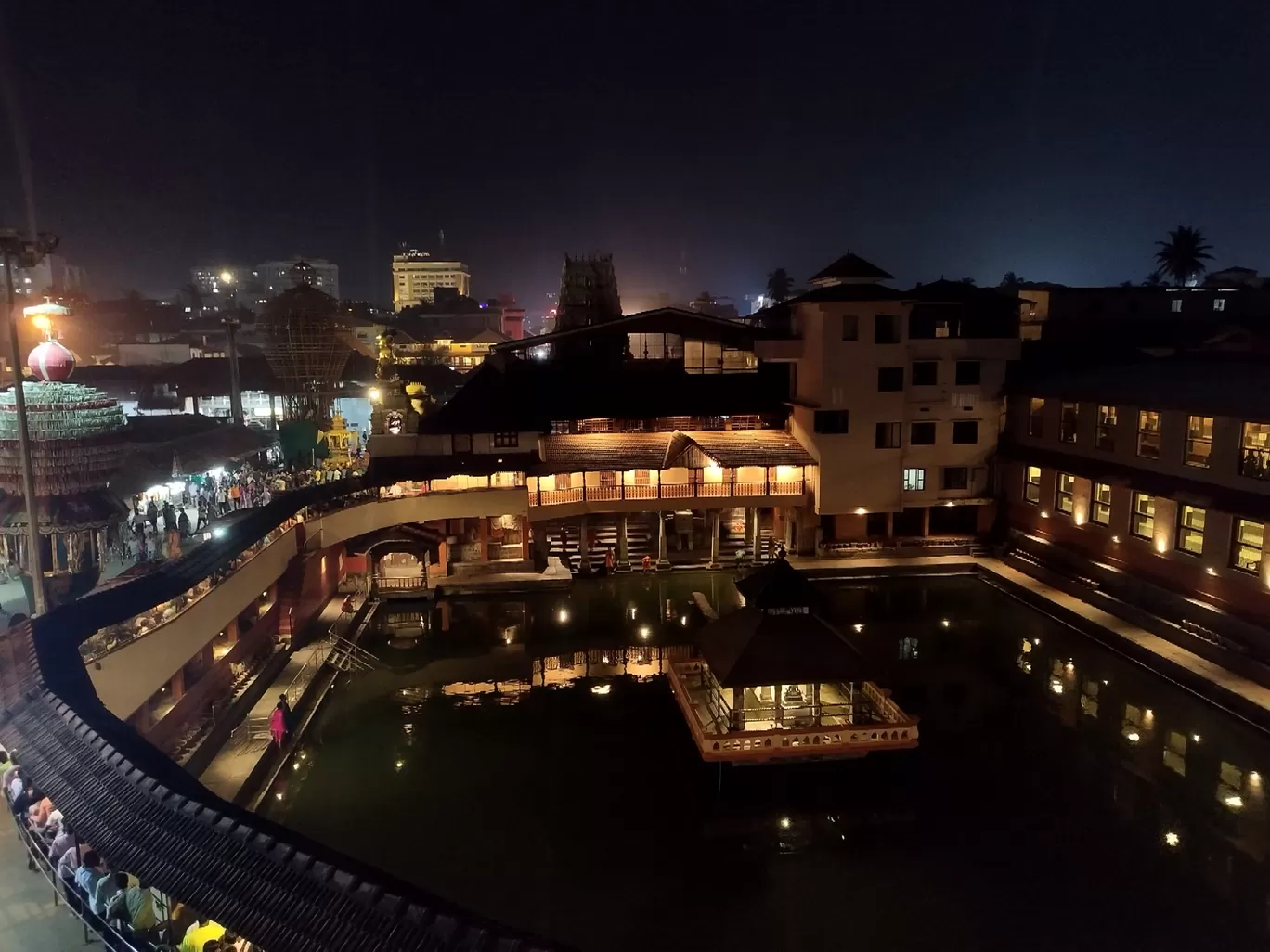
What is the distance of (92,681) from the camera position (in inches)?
580

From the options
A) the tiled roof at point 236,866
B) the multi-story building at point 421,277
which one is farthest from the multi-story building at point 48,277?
the tiled roof at point 236,866

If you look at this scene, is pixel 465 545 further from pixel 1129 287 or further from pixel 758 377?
pixel 1129 287

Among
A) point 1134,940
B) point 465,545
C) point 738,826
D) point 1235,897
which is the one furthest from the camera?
point 465,545

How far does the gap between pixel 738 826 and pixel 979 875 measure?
4.65m

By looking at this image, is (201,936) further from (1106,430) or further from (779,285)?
(779,285)

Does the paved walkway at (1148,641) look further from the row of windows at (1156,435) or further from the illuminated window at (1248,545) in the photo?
the row of windows at (1156,435)

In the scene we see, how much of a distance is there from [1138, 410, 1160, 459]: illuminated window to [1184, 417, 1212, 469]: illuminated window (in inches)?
53.4

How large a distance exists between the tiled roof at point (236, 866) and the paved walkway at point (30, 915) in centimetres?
238

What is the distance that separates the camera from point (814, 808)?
18.5 m

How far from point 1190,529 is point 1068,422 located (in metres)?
7.69

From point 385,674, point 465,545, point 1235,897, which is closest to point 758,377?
point 465,545

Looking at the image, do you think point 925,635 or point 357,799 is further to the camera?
point 925,635

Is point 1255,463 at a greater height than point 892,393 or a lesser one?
lesser

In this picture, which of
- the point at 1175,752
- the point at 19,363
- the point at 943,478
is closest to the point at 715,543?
the point at 943,478
